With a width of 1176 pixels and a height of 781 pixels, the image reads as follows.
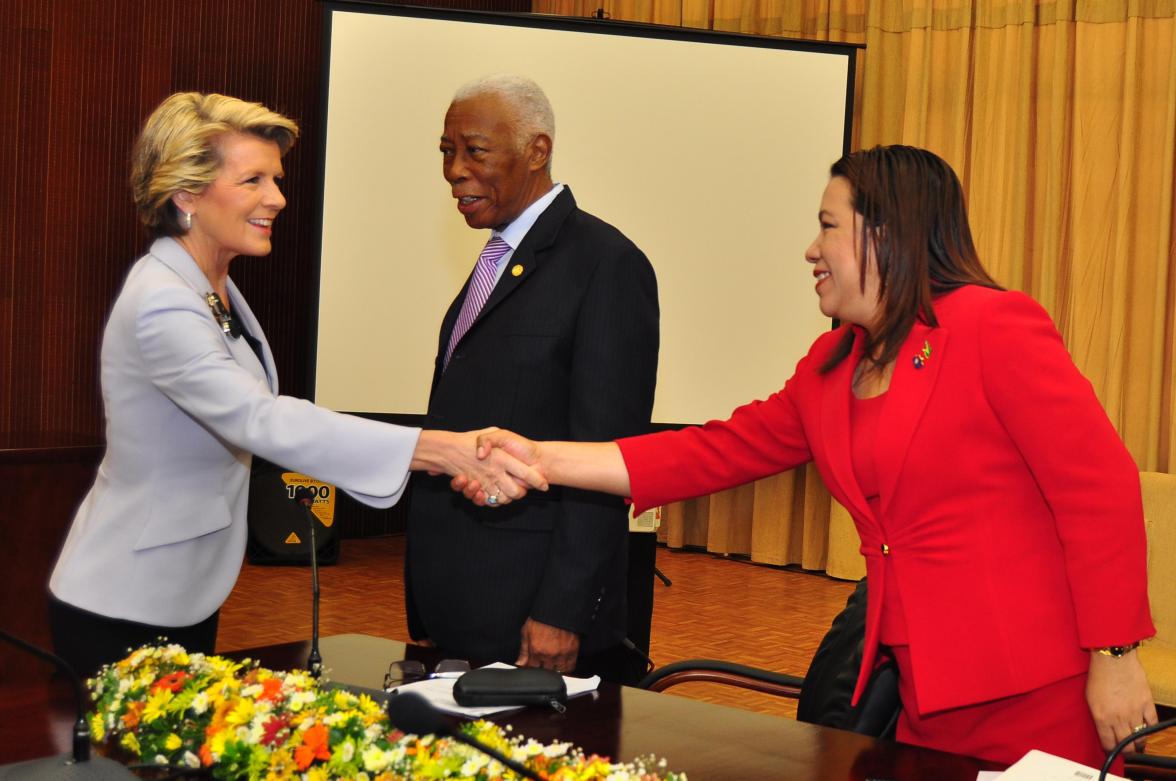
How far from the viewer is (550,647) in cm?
253

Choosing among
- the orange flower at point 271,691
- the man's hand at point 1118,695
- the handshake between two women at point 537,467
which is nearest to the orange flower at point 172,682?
the orange flower at point 271,691

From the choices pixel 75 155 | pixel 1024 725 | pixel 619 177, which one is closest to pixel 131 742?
pixel 1024 725

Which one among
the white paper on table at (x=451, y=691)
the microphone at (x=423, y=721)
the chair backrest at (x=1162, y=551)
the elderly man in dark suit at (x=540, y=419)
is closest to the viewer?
the microphone at (x=423, y=721)

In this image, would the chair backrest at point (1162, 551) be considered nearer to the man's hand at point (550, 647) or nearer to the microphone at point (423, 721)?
the man's hand at point (550, 647)

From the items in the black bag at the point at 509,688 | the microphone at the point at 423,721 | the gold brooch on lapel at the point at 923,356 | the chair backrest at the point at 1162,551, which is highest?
the gold brooch on lapel at the point at 923,356

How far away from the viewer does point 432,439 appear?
2.49m

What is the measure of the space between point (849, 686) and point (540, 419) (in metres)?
0.83

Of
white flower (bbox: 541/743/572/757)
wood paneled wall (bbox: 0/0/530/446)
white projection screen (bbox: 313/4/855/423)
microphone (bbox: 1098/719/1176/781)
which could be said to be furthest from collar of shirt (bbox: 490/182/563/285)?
wood paneled wall (bbox: 0/0/530/446)

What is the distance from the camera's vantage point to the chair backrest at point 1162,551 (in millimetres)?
3914

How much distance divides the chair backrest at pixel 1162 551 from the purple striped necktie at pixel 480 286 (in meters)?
2.22

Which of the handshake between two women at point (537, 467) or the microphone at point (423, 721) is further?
the handshake between two women at point (537, 467)

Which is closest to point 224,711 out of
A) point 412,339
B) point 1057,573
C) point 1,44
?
point 1057,573

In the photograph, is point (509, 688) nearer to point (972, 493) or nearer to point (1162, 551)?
point (972, 493)

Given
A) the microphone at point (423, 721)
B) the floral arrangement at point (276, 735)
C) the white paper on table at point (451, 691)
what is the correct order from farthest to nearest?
the white paper on table at point (451, 691)
the floral arrangement at point (276, 735)
the microphone at point (423, 721)
